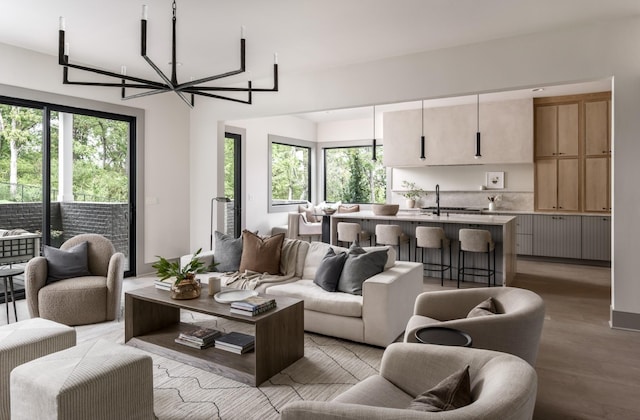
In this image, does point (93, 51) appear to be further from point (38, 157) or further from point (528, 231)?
point (528, 231)

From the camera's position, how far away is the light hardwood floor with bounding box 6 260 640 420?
8.08ft

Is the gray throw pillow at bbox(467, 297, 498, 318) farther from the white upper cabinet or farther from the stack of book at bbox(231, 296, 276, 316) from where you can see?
the white upper cabinet

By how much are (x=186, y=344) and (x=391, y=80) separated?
3581mm

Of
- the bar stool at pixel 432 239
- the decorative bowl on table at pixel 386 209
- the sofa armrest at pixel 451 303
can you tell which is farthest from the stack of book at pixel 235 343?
the decorative bowl on table at pixel 386 209

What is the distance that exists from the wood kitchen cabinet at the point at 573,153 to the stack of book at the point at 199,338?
21.0 feet

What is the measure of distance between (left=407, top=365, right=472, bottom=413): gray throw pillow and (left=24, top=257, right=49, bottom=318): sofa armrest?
12.1 ft

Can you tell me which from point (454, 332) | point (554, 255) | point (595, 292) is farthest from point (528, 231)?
point (454, 332)

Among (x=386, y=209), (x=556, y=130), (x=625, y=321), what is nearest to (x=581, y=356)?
(x=625, y=321)

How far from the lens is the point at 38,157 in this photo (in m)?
4.82

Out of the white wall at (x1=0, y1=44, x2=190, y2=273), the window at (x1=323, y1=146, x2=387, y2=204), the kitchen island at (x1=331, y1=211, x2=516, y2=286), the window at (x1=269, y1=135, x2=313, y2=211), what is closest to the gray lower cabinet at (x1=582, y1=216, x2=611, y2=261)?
the kitchen island at (x1=331, y1=211, x2=516, y2=286)

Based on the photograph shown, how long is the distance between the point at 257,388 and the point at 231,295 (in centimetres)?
75

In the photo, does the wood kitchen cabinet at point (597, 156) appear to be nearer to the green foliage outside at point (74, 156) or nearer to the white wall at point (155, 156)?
the white wall at point (155, 156)

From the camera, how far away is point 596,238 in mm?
6668

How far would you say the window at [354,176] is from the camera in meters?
9.34
